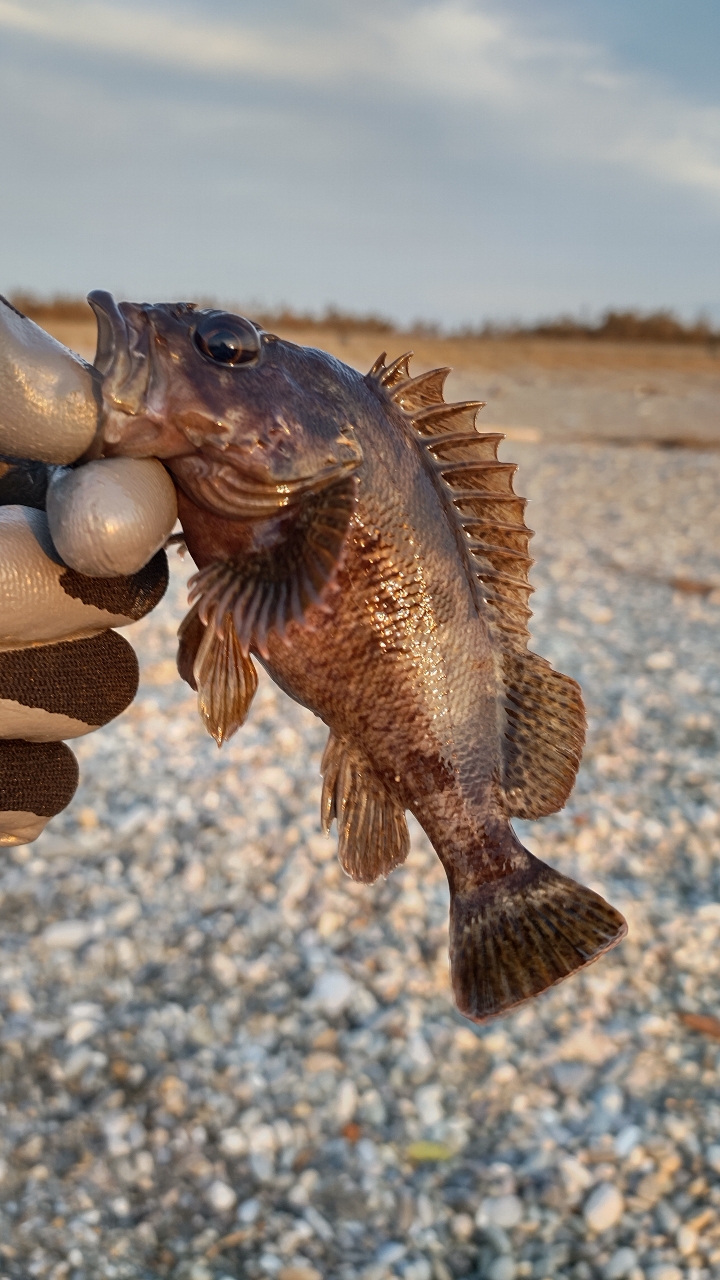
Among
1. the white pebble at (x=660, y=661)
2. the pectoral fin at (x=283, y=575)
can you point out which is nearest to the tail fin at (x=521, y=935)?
the pectoral fin at (x=283, y=575)

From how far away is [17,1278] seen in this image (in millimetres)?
3305

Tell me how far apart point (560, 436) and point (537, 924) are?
16989 millimetres

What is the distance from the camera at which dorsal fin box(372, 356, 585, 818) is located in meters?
2.49

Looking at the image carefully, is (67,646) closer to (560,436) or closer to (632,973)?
(632,973)

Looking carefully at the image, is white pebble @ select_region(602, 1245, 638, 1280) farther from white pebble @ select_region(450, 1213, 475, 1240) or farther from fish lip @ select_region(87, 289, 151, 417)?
fish lip @ select_region(87, 289, 151, 417)

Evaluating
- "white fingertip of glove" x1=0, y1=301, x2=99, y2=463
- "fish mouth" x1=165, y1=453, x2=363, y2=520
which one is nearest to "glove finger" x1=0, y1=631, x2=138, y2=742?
"white fingertip of glove" x1=0, y1=301, x2=99, y2=463

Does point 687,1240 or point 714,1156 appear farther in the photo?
point 714,1156

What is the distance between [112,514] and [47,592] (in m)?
0.36

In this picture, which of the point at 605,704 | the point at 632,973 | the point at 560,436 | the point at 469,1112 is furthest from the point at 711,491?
the point at 469,1112

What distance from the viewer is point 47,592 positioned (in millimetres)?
2543

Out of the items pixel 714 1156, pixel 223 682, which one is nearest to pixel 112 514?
pixel 223 682

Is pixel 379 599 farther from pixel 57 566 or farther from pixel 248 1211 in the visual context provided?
pixel 248 1211

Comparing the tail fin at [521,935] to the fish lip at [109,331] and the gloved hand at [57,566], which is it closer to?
the gloved hand at [57,566]

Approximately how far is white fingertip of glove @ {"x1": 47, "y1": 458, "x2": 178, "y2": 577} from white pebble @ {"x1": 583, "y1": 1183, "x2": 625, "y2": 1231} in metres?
2.58
